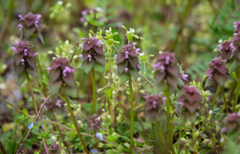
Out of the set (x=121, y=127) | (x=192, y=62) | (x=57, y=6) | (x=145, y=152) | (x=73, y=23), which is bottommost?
(x=145, y=152)

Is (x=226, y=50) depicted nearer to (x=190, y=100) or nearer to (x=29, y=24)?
(x=190, y=100)

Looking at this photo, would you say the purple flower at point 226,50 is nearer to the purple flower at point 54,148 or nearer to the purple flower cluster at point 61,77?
the purple flower cluster at point 61,77

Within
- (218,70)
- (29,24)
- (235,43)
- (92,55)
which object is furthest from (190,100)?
(29,24)

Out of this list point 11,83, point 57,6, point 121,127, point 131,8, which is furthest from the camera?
point 131,8

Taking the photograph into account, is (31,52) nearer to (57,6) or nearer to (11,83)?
(57,6)

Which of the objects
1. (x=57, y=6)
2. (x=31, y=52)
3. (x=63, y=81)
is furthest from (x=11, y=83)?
(x=63, y=81)

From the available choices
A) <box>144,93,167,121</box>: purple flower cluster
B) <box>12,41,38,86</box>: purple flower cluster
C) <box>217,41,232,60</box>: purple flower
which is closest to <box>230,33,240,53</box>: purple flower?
<box>217,41,232,60</box>: purple flower

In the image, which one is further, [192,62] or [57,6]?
[192,62]

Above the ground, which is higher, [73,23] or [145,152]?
[73,23]

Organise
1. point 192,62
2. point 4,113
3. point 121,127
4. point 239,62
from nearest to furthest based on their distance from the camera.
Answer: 1. point 239,62
2. point 121,127
3. point 4,113
4. point 192,62
